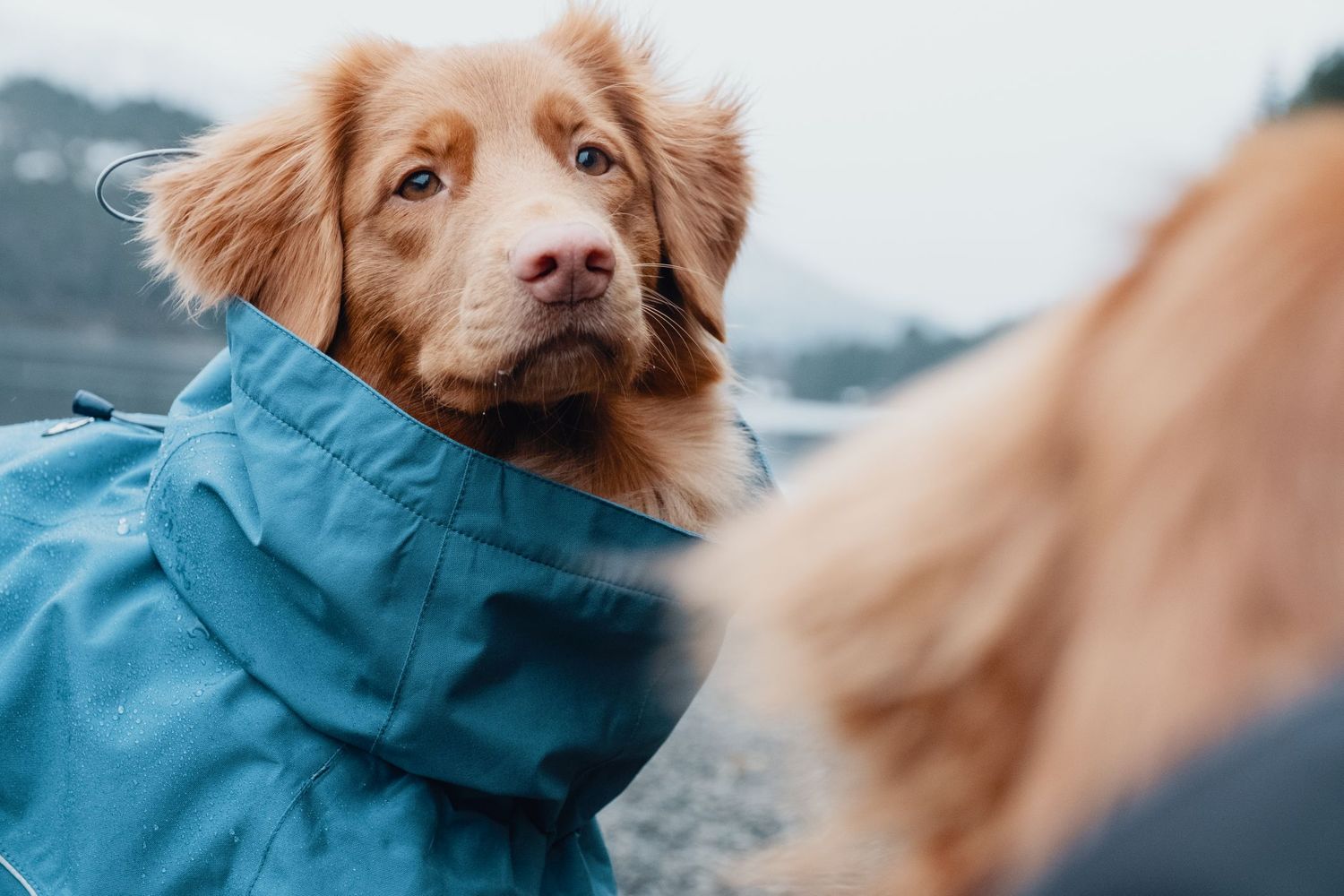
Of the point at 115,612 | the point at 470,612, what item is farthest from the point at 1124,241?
the point at 115,612

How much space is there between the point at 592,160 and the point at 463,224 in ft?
1.39

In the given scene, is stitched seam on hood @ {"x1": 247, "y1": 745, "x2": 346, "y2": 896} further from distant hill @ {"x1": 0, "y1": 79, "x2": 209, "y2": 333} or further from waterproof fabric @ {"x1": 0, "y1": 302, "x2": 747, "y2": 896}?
distant hill @ {"x1": 0, "y1": 79, "x2": 209, "y2": 333}

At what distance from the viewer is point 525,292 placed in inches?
87.4

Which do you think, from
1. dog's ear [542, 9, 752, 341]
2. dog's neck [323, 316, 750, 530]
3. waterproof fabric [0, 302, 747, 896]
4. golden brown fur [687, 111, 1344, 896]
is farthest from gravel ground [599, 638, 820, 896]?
golden brown fur [687, 111, 1344, 896]

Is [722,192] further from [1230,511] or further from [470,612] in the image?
[1230,511]

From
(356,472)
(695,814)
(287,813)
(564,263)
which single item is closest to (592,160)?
(564,263)

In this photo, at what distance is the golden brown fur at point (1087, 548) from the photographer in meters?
0.55

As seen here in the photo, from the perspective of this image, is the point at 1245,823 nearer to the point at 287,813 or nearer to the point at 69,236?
the point at 287,813

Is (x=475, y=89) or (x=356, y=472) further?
(x=475, y=89)

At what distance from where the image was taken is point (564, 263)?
2143 millimetres

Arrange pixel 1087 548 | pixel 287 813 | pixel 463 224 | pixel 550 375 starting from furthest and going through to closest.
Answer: pixel 463 224 → pixel 550 375 → pixel 287 813 → pixel 1087 548

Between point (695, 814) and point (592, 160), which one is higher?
point (592, 160)

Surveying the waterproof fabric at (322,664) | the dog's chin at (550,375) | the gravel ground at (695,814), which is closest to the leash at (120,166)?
the waterproof fabric at (322,664)

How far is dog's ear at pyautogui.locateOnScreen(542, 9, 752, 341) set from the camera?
9.11ft
